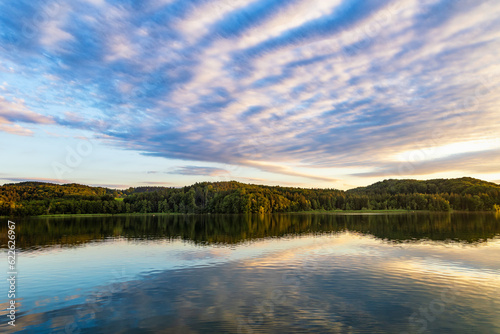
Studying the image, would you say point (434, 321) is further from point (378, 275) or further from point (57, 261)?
point (57, 261)

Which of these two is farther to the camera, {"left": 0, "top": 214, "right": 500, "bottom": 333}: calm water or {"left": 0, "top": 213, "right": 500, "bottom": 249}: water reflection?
{"left": 0, "top": 213, "right": 500, "bottom": 249}: water reflection

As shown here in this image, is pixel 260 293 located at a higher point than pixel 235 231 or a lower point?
lower

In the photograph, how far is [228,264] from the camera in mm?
40781

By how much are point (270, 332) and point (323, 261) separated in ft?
84.8

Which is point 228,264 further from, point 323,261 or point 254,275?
point 323,261

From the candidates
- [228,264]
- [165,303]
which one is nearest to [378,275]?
[228,264]

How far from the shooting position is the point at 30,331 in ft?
63.5

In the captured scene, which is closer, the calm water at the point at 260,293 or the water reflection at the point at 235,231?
the calm water at the point at 260,293

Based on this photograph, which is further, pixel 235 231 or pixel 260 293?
pixel 235 231

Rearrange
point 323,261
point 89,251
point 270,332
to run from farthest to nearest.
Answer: point 89,251 < point 323,261 < point 270,332

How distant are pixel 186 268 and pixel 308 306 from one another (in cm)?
2017

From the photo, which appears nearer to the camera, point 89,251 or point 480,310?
point 480,310

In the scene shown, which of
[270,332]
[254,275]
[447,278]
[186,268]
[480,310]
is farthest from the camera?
[186,268]

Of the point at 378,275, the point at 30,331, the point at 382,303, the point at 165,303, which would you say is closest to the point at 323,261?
the point at 378,275
